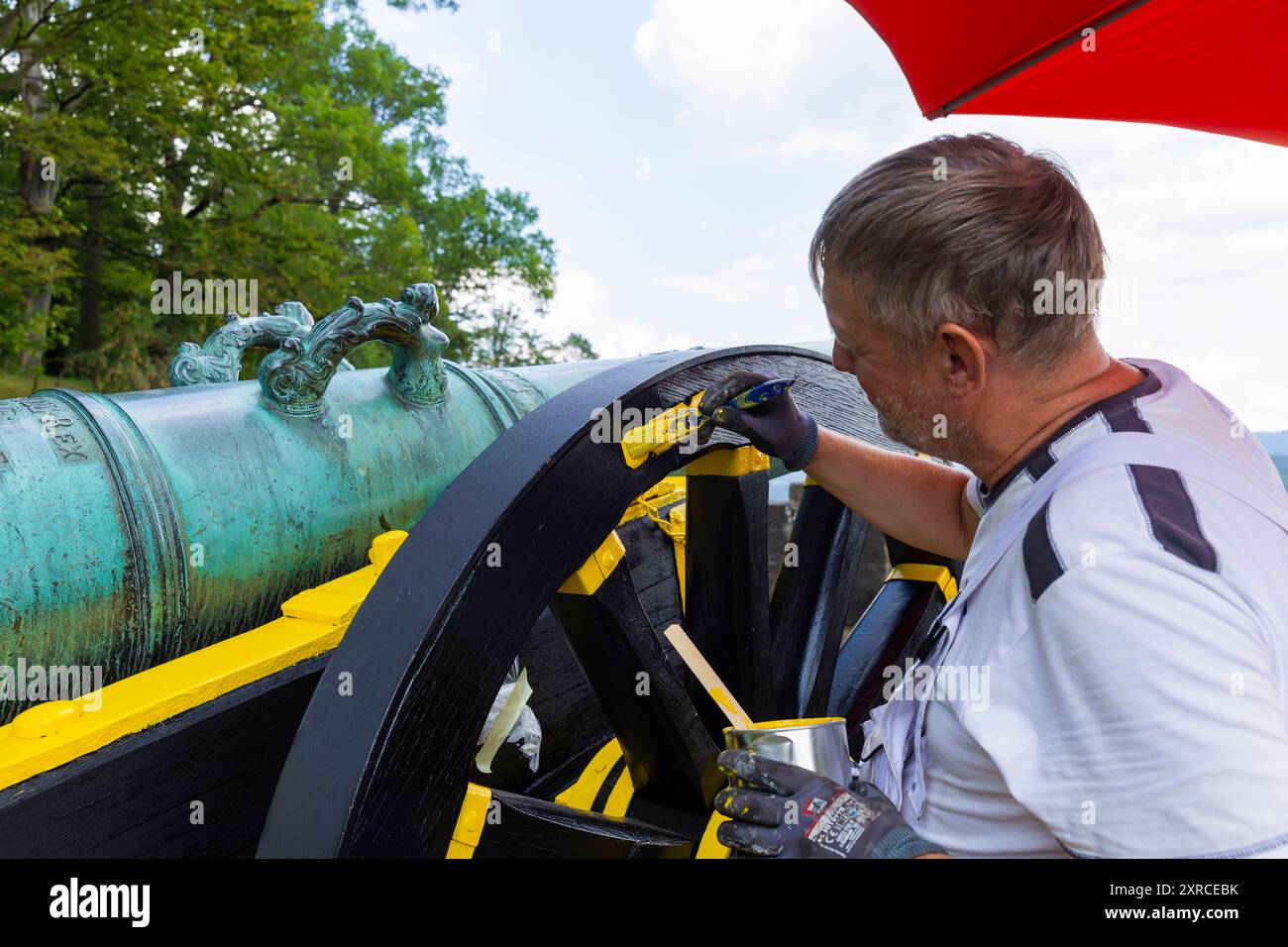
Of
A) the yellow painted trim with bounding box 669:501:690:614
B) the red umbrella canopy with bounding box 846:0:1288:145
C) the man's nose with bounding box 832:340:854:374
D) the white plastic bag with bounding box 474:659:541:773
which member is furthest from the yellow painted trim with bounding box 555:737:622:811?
the red umbrella canopy with bounding box 846:0:1288:145

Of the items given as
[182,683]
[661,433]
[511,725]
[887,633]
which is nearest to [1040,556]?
[661,433]

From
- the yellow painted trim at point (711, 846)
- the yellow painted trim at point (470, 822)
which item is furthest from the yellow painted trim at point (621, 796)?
the yellow painted trim at point (470, 822)

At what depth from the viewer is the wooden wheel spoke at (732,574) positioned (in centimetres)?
180

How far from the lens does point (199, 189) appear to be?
43.9ft

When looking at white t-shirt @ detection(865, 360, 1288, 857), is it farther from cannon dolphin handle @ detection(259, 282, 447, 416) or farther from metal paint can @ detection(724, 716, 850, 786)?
cannon dolphin handle @ detection(259, 282, 447, 416)

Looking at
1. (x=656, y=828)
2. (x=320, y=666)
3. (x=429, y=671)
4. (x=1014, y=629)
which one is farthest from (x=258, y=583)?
(x=1014, y=629)

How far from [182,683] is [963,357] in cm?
110

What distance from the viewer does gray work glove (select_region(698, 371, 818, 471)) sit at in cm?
157

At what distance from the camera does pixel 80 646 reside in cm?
134

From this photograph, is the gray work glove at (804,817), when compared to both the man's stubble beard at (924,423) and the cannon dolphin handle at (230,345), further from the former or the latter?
the cannon dolphin handle at (230,345)

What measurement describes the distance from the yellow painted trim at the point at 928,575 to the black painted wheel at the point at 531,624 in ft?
1.67

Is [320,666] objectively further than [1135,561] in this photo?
Yes

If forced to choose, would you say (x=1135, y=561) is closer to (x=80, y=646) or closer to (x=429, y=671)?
(x=429, y=671)
